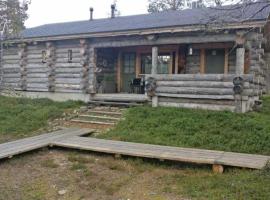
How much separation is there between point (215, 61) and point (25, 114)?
7603 mm

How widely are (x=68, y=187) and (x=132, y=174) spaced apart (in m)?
1.27

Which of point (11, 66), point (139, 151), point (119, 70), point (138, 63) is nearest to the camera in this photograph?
point (139, 151)

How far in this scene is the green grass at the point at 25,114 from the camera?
10.5 meters

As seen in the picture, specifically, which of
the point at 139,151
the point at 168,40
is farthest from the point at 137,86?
the point at 139,151

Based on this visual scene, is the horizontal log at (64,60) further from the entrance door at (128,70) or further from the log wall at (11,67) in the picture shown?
the log wall at (11,67)

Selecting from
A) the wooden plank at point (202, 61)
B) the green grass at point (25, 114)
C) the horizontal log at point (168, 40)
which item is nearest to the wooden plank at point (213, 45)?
the wooden plank at point (202, 61)

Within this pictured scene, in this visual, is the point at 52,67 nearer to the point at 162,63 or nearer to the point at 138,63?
the point at 138,63

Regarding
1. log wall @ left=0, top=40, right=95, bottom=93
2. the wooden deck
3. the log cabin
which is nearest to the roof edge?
the log cabin

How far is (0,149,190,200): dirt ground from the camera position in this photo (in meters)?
5.34

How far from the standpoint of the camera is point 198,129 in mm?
8938

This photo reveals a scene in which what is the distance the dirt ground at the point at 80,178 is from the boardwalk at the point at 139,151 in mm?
186

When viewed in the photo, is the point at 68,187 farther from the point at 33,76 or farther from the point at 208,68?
the point at 33,76

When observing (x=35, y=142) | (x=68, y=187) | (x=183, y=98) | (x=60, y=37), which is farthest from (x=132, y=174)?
(x=60, y=37)

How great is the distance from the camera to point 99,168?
6707mm
